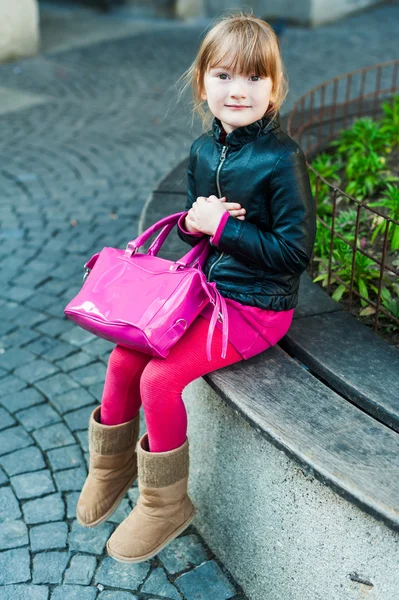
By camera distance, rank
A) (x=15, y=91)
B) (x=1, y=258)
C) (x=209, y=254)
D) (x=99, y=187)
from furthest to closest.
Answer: (x=15, y=91) → (x=99, y=187) → (x=1, y=258) → (x=209, y=254)

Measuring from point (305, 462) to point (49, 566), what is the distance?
1069 mm

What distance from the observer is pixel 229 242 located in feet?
7.19

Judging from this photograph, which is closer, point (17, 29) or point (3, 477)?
point (3, 477)

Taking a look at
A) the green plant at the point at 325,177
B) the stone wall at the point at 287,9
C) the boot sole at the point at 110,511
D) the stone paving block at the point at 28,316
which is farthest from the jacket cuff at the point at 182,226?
the stone wall at the point at 287,9

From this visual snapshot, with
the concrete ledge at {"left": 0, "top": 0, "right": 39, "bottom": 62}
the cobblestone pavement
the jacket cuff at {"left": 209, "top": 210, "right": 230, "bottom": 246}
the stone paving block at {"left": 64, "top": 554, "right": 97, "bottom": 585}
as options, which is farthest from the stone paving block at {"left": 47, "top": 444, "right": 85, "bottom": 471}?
the concrete ledge at {"left": 0, "top": 0, "right": 39, "bottom": 62}

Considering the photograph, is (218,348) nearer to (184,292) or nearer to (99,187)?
(184,292)

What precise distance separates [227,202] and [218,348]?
450 millimetres

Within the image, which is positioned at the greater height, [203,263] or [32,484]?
[203,263]

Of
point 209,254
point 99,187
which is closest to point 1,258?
point 99,187

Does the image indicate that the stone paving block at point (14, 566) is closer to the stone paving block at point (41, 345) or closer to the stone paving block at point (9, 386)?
the stone paving block at point (9, 386)

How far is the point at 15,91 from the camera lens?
758 cm

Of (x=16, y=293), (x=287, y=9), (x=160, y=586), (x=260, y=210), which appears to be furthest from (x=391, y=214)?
(x=287, y=9)

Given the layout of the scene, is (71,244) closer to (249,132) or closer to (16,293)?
(16,293)

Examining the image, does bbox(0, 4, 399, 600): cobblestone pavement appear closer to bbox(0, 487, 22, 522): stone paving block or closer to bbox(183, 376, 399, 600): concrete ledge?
bbox(0, 487, 22, 522): stone paving block
